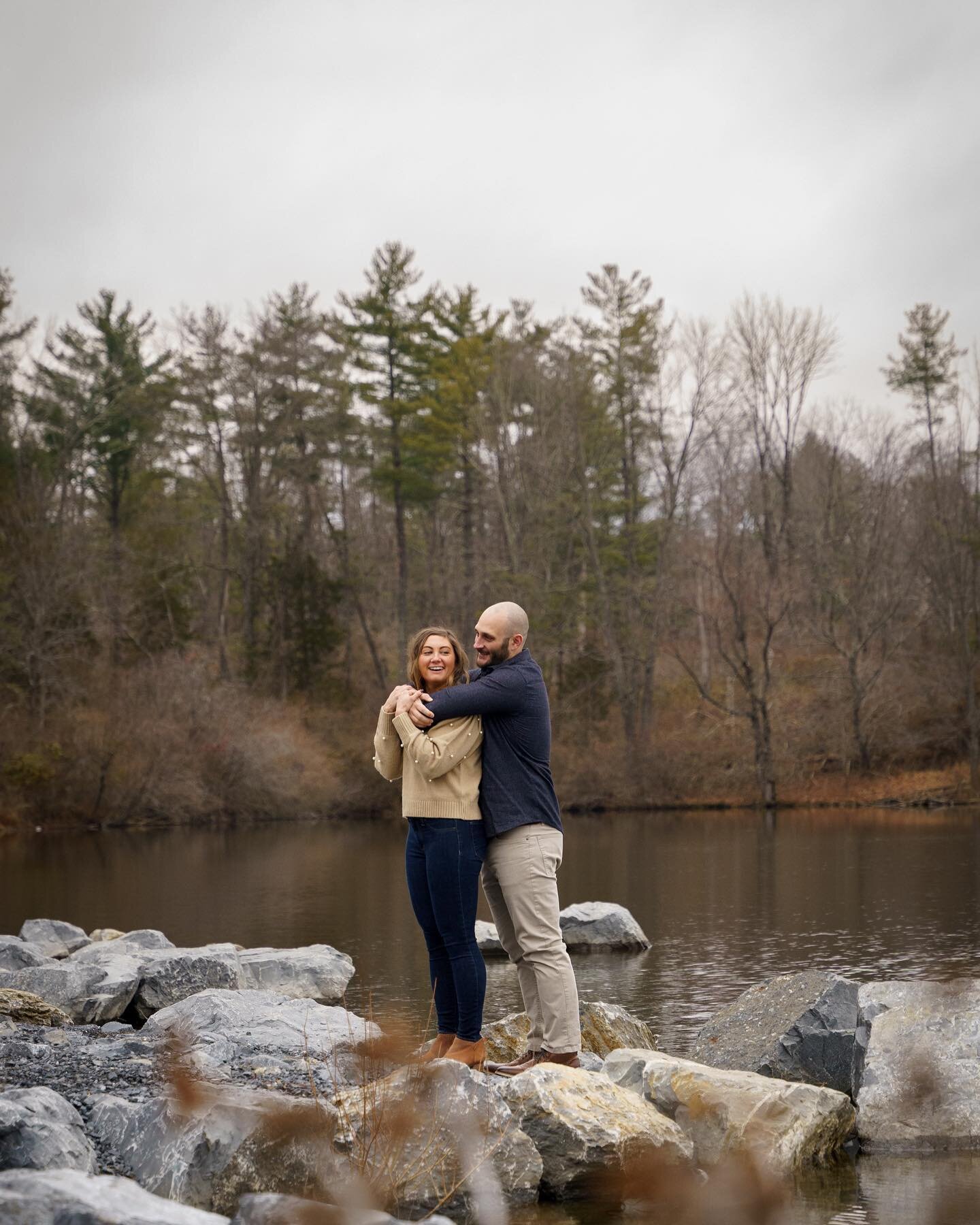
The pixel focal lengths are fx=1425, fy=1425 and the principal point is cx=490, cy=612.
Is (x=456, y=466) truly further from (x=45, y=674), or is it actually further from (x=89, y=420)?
(x=45, y=674)

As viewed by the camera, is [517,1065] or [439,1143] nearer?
[439,1143]

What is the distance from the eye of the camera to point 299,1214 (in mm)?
4176

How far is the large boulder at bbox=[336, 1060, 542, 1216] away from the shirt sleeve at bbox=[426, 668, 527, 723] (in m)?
1.44

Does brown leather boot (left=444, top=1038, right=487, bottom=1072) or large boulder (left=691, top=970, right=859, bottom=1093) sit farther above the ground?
brown leather boot (left=444, top=1038, right=487, bottom=1072)

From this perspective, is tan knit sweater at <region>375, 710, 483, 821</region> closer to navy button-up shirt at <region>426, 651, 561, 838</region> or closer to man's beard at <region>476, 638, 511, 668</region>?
navy button-up shirt at <region>426, 651, 561, 838</region>

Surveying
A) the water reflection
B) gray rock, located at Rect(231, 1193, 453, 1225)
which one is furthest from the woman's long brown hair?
the water reflection

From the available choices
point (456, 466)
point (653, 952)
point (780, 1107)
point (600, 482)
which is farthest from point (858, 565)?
point (780, 1107)

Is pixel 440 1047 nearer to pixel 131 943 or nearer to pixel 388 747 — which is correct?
pixel 388 747

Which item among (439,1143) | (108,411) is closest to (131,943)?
(439,1143)

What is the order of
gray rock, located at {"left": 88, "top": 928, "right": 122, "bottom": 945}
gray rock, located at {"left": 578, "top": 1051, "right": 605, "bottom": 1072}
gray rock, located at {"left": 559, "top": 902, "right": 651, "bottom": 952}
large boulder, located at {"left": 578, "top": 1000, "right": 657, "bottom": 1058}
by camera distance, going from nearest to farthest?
gray rock, located at {"left": 578, "top": 1051, "right": 605, "bottom": 1072} < large boulder, located at {"left": 578, "top": 1000, "right": 657, "bottom": 1058} < gray rock, located at {"left": 559, "top": 902, "right": 651, "bottom": 952} < gray rock, located at {"left": 88, "top": 928, "right": 122, "bottom": 945}

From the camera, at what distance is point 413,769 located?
623cm

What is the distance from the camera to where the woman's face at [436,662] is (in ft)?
21.1

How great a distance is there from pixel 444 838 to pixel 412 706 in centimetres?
59

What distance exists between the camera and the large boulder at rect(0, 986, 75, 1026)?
934 cm
